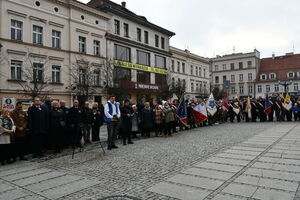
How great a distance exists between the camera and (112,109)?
368 inches

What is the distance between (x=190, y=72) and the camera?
50875 millimetres

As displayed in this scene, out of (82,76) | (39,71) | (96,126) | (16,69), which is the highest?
(16,69)

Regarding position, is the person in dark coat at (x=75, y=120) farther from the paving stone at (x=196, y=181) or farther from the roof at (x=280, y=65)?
the roof at (x=280, y=65)

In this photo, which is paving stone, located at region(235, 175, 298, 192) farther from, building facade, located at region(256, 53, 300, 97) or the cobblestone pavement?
building facade, located at region(256, 53, 300, 97)

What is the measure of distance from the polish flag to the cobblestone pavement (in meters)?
7.27

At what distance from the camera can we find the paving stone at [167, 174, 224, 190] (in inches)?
185

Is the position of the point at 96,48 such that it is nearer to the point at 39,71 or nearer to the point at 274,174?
the point at 39,71

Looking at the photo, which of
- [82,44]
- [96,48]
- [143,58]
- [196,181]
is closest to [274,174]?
[196,181]

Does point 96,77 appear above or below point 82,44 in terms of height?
below

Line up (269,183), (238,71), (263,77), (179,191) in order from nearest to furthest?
1. (179,191)
2. (269,183)
3. (263,77)
4. (238,71)

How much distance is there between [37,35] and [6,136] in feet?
66.5

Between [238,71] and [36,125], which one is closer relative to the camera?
[36,125]

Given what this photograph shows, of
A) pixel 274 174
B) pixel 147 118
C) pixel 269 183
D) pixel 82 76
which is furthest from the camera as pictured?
pixel 82 76

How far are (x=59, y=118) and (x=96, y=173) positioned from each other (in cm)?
386
